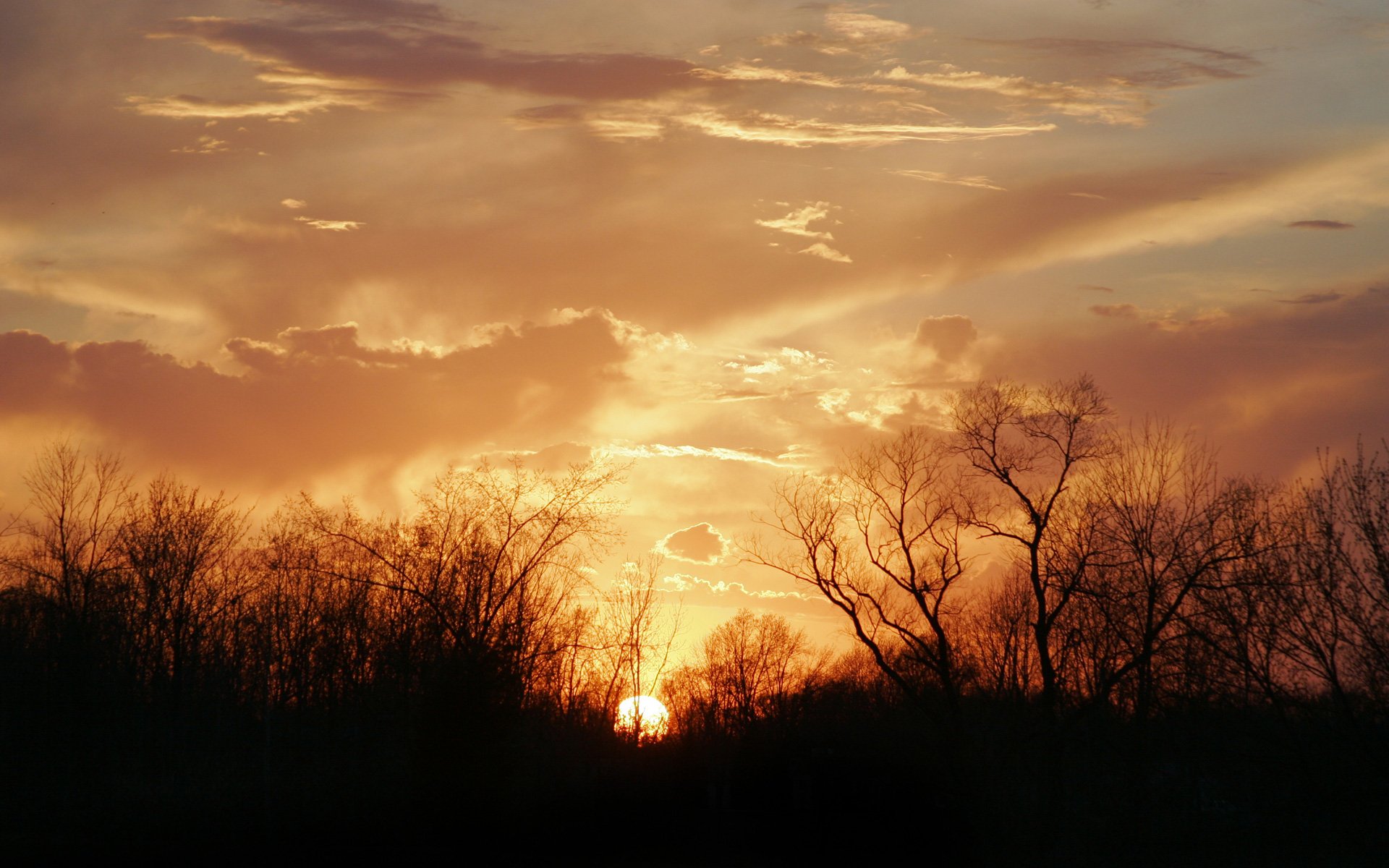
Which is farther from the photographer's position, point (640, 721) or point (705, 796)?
point (640, 721)

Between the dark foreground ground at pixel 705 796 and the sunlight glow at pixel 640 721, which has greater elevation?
the sunlight glow at pixel 640 721

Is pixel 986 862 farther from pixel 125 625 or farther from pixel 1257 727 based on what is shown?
pixel 125 625

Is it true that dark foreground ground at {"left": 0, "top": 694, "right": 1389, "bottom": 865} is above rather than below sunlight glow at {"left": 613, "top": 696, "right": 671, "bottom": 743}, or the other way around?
below

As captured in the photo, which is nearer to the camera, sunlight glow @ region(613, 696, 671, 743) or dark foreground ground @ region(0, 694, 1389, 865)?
dark foreground ground @ region(0, 694, 1389, 865)

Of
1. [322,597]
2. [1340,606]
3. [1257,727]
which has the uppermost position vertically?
[322,597]

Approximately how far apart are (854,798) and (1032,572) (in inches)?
653

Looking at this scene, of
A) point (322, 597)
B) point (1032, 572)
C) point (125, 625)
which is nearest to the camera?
point (1032, 572)

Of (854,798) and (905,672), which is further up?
(905,672)

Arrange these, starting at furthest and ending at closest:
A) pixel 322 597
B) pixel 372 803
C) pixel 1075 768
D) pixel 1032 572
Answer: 1. pixel 322 597
2. pixel 1075 768
3. pixel 1032 572
4. pixel 372 803

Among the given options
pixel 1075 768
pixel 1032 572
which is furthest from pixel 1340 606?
pixel 1075 768

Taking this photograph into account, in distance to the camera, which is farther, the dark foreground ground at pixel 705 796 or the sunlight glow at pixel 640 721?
the sunlight glow at pixel 640 721

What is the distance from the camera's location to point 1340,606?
22812 mm

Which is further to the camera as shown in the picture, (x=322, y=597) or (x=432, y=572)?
(x=322, y=597)

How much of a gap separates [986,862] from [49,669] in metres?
33.0
